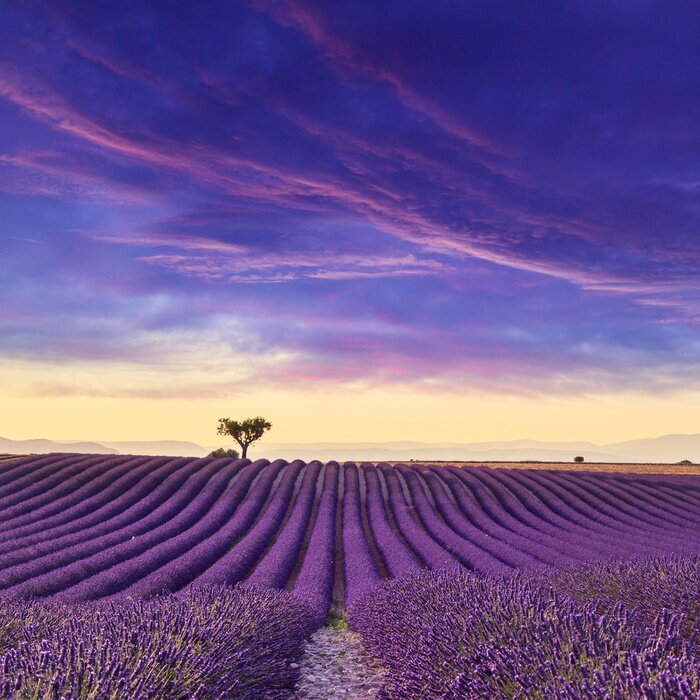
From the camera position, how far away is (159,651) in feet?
14.0

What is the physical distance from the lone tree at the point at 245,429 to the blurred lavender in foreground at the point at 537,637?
3366 centimetres

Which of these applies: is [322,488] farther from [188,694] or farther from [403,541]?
[188,694]

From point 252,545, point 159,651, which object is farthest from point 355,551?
point 159,651

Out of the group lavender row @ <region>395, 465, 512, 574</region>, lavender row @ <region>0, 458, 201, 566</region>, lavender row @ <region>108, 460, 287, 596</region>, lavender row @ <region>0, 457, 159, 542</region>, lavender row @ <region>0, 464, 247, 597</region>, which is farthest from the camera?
lavender row @ <region>0, 457, 159, 542</region>

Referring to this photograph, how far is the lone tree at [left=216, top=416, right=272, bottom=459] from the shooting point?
4222 cm

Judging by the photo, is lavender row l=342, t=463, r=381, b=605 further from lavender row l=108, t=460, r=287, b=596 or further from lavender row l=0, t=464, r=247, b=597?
lavender row l=0, t=464, r=247, b=597

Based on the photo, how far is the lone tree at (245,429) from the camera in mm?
42219

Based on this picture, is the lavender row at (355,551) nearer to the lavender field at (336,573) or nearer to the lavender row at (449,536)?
the lavender field at (336,573)

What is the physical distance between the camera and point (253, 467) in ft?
92.0

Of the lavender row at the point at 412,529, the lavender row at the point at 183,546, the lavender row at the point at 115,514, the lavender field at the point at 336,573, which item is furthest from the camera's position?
the lavender row at the point at 115,514

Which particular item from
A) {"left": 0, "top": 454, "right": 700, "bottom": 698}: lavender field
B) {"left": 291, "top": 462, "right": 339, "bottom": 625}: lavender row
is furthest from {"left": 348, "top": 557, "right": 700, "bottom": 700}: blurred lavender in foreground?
{"left": 291, "top": 462, "right": 339, "bottom": 625}: lavender row

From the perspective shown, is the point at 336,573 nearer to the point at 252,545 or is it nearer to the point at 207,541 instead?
the point at 252,545

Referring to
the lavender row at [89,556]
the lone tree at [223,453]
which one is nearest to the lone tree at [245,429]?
the lone tree at [223,453]

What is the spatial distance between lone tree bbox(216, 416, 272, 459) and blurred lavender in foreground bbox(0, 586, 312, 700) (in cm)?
3429
